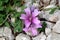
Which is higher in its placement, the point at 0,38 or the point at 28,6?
the point at 28,6

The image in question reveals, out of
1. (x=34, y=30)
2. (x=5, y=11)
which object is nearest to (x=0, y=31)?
(x=5, y=11)

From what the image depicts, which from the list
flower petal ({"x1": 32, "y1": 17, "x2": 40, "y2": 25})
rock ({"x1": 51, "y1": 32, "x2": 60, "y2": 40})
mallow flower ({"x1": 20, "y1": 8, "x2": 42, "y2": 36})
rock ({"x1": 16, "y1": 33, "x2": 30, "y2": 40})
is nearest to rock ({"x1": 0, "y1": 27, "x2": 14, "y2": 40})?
rock ({"x1": 16, "y1": 33, "x2": 30, "y2": 40})

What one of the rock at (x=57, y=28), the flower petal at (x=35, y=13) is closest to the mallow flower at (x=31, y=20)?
the flower petal at (x=35, y=13)

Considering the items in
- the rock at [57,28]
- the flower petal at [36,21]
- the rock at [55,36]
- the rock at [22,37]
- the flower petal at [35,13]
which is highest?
the flower petal at [35,13]

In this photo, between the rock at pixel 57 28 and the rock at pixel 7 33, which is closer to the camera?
the rock at pixel 57 28

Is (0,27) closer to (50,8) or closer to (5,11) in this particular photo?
(5,11)

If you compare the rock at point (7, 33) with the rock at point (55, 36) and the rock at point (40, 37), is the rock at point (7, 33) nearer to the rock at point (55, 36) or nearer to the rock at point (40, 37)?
the rock at point (40, 37)

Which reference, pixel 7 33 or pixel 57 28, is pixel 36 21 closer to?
pixel 57 28

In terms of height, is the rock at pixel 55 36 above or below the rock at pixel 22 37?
above
